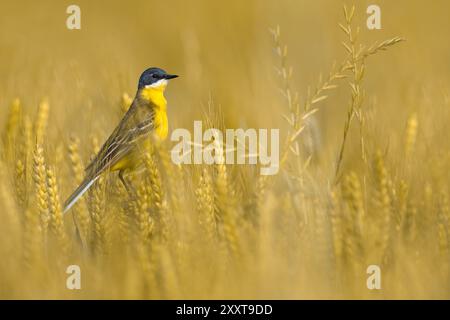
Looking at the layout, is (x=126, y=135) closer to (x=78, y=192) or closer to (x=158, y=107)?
(x=158, y=107)

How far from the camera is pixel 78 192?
439cm

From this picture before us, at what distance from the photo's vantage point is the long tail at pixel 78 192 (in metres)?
4.22

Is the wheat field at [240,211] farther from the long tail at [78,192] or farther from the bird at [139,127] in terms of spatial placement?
the bird at [139,127]

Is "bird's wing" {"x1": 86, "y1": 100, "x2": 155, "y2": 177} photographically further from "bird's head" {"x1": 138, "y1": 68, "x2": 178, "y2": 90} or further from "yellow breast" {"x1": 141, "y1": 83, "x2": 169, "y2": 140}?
"bird's head" {"x1": 138, "y1": 68, "x2": 178, "y2": 90}

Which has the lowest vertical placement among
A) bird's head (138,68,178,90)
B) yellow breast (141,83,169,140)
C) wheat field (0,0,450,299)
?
wheat field (0,0,450,299)

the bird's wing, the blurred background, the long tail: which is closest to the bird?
the bird's wing

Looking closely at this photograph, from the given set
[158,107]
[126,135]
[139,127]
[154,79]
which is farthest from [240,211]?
[154,79]

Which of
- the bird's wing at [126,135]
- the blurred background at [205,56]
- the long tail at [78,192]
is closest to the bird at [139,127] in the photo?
the bird's wing at [126,135]

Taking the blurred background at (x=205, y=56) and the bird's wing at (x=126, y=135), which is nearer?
the bird's wing at (x=126, y=135)

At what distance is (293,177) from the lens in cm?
405

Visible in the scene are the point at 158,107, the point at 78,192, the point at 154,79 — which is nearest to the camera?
the point at 78,192

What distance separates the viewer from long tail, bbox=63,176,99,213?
4221 mm

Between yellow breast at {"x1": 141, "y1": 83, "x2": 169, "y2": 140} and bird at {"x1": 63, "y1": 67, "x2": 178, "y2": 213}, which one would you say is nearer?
bird at {"x1": 63, "y1": 67, "x2": 178, "y2": 213}
